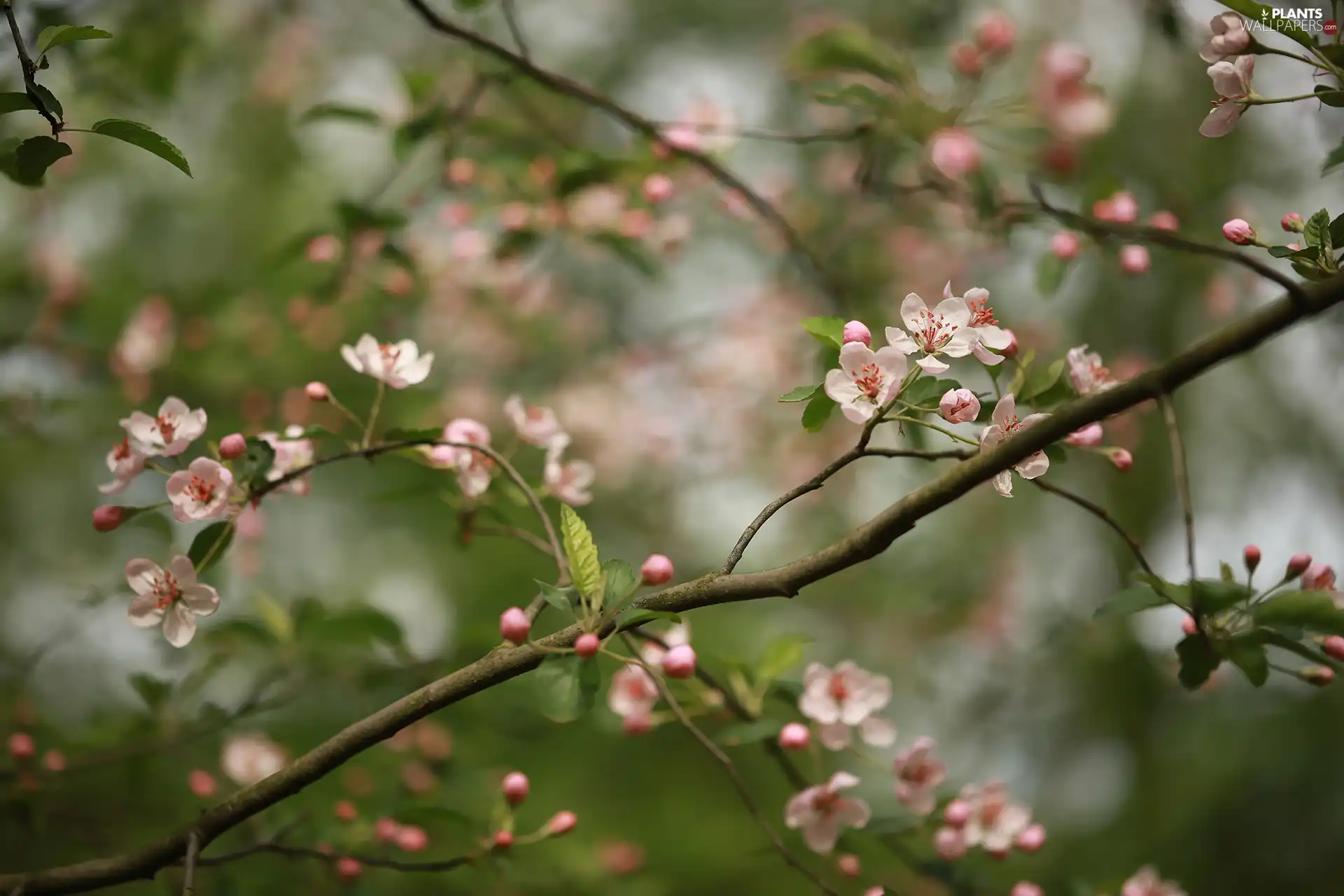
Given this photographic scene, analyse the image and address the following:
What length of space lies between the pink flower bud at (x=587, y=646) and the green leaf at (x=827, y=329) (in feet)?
1.20

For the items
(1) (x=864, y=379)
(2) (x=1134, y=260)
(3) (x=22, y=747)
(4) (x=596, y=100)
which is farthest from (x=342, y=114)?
(2) (x=1134, y=260)

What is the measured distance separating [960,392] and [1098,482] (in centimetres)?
327

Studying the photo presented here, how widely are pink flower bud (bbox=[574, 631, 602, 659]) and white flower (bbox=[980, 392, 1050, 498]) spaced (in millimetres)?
381

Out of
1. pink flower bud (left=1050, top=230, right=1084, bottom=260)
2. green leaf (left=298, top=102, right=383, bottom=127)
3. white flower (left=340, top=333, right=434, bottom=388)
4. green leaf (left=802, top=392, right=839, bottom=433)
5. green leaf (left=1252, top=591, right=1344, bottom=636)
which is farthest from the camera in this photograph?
green leaf (left=298, top=102, right=383, bottom=127)

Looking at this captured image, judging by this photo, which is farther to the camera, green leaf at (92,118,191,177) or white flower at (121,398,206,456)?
white flower at (121,398,206,456)

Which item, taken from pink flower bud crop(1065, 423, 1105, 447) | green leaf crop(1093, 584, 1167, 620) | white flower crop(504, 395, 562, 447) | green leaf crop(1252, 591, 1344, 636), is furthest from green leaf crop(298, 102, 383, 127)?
green leaf crop(1252, 591, 1344, 636)

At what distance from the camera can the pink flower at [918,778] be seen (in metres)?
1.31

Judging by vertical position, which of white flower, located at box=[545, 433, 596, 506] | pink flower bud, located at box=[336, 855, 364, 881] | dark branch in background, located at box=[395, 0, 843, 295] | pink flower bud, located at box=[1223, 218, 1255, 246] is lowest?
pink flower bud, located at box=[336, 855, 364, 881]

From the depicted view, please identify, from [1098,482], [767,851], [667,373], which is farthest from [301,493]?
[1098,482]

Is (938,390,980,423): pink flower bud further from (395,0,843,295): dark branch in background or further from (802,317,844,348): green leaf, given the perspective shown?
(395,0,843,295): dark branch in background

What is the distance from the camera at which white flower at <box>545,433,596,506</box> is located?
1.32 m

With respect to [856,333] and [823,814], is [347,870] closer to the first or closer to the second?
[823,814]

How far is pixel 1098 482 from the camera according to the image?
3.82 metres

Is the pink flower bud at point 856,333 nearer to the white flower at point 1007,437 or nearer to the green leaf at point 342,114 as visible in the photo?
the white flower at point 1007,437
